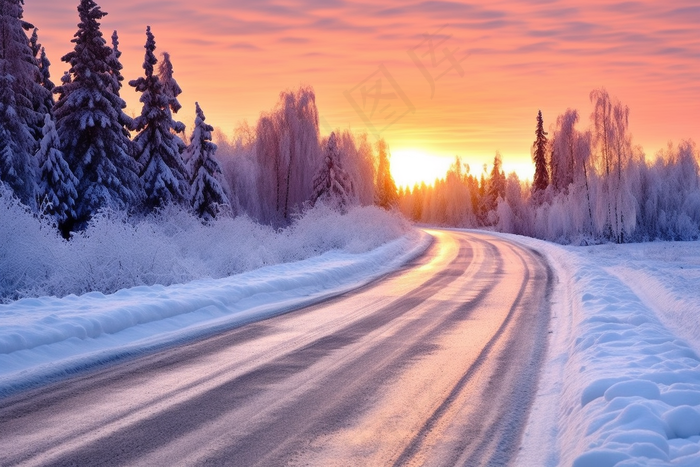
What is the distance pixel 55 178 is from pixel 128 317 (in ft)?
61.4

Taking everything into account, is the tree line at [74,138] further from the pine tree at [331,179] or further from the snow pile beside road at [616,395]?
the snow pile beside road at [616,395]

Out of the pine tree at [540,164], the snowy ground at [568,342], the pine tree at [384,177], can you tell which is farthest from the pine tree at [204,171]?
the pine tree at [540,164]

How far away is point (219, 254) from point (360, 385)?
44.1ft

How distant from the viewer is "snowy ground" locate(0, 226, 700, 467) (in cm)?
447

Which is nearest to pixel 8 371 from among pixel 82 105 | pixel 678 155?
pixel 82 105

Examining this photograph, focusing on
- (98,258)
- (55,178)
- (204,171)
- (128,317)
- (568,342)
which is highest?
(204,171)

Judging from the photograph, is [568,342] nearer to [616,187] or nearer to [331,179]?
[616,187]

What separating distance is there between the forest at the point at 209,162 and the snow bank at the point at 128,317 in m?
5.26

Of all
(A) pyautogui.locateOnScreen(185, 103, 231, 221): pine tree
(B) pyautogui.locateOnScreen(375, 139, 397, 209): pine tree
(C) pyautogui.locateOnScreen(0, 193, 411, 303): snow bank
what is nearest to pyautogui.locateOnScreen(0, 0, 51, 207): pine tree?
(A) pyautogui.locateOnScreen(185, 103, 231, 221): pine tree

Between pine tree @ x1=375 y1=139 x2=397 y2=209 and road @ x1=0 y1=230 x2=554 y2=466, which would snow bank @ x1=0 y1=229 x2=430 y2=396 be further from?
pine tree @ x1=375 y1=139 x2=397 y2=209

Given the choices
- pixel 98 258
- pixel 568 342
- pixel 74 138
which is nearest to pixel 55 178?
pixel 74 138

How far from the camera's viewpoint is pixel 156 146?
30.6 m

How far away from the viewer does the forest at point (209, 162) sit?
25.8 metres

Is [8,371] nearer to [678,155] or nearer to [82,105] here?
[82,105]
